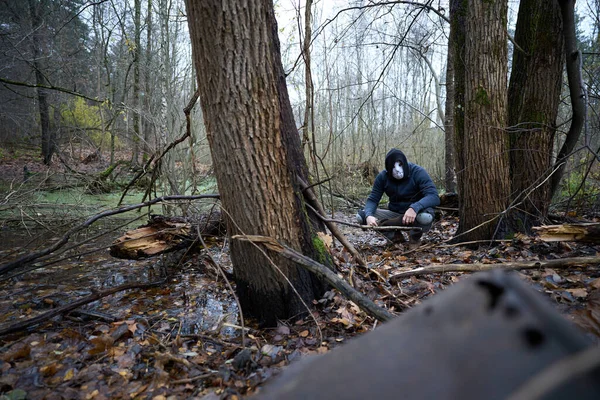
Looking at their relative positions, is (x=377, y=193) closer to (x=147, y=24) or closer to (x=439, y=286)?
(x=439, y=286)

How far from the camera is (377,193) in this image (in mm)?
5445

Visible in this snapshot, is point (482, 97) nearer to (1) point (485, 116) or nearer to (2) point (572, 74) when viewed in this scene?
(1) point (485, 116)

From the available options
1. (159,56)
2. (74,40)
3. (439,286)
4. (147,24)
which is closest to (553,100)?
(439,286)

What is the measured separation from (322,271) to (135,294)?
90.3 inches

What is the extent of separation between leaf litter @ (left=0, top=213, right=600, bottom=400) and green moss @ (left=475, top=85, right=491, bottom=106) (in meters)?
1.63

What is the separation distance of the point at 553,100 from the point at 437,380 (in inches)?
184

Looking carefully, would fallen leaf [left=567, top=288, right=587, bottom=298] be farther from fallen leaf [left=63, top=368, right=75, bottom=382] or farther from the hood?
fallen leaf [left=63, top=368, right=75, bottom=382]

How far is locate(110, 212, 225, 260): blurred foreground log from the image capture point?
3564 millimetres

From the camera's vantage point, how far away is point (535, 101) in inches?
155

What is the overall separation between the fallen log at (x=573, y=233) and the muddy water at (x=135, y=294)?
10.3 feet

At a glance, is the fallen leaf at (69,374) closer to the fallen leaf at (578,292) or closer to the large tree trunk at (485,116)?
the fallen leaf at (578,292)

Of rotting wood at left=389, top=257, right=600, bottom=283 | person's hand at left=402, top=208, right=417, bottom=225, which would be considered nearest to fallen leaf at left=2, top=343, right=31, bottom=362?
rotting wood at left=389, top=257, right=600, bottom=283

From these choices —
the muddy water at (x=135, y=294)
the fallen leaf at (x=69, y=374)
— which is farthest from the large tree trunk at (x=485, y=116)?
the fallen leaf at (x=69, y=374)

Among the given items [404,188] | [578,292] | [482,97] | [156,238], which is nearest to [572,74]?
[482,97]
